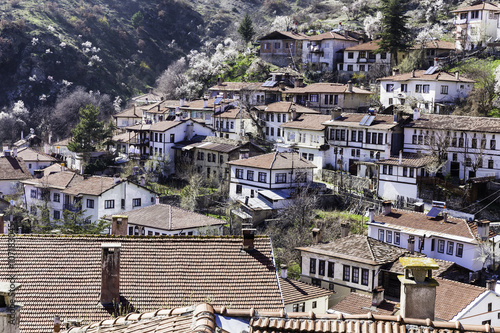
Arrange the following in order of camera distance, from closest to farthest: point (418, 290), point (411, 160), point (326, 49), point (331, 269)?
point (418, 290), point (331, 269), point (411, 160), point (326, 49)

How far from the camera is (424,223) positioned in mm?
42531

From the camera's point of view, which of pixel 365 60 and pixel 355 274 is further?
pixel 365 60

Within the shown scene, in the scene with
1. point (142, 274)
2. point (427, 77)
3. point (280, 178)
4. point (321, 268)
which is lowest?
point (321, 268)

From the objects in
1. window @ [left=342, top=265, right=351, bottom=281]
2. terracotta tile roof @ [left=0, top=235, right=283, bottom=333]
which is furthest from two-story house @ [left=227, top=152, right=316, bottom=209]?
terracotta tile roof @ [left=0, top=235, right=283, bottom=333]

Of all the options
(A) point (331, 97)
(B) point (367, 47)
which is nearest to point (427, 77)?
(A) point (331, 97)

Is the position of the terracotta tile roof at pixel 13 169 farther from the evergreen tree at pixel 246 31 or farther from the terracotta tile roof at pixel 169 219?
the evergreen tree at pixel 246 31

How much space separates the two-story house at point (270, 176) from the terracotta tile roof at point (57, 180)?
12747 millimetres

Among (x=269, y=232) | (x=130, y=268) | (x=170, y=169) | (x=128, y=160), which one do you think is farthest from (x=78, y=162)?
(x=130, y=268)

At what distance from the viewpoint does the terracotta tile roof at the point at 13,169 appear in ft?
198

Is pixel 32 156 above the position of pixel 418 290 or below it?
below

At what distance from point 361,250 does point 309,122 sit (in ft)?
82.3

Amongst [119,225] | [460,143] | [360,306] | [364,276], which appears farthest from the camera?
[460,143]

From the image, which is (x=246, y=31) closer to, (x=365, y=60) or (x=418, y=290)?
(x=365, y=60)

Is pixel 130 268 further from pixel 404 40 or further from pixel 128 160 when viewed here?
pixel 404 40
